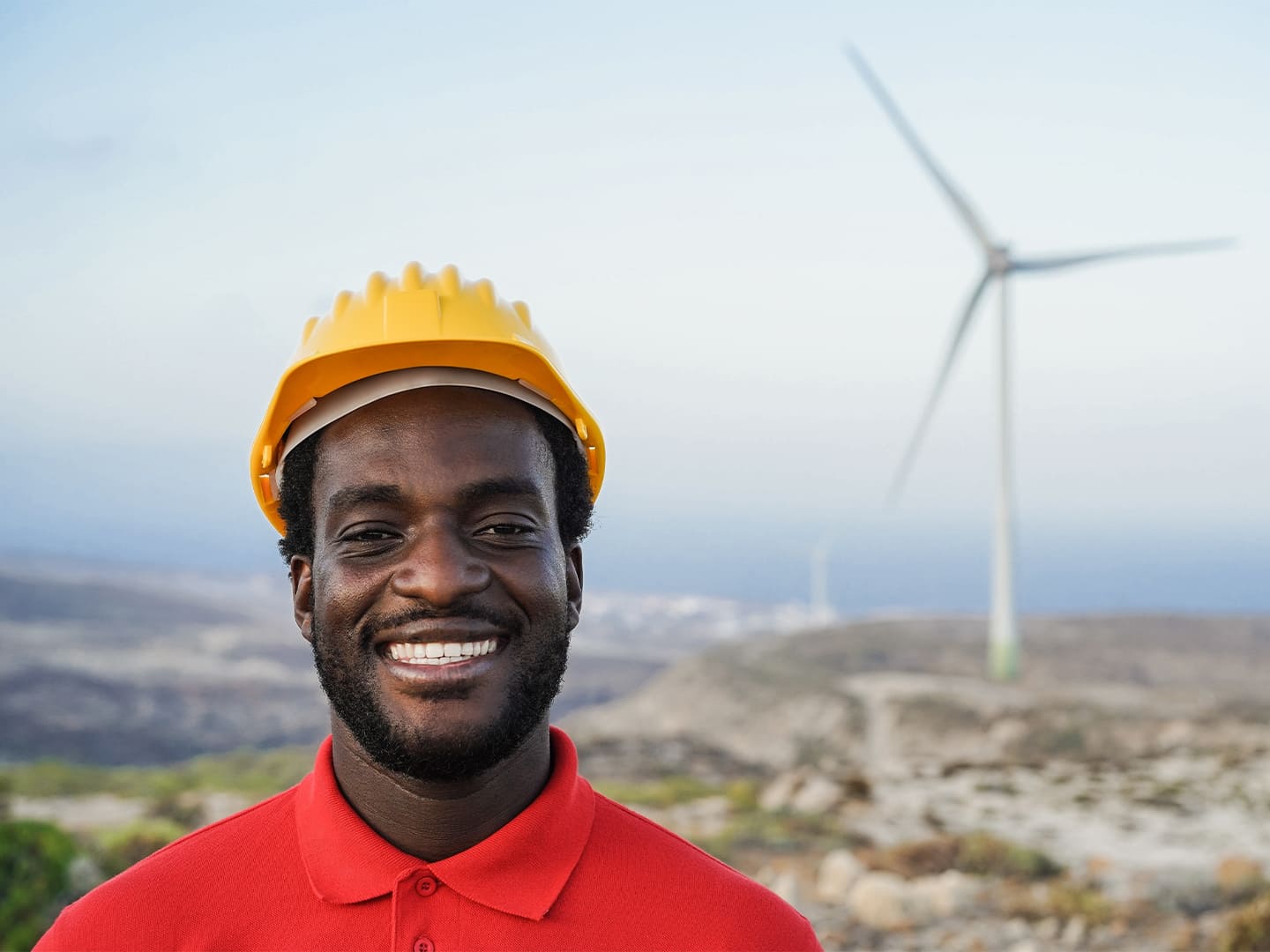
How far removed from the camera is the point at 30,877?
13.1m

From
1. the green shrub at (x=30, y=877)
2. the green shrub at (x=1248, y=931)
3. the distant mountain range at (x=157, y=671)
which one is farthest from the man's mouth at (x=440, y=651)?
the distant mountain range at (x=157, y=671)

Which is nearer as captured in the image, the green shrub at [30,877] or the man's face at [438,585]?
the man's face at [438,585]

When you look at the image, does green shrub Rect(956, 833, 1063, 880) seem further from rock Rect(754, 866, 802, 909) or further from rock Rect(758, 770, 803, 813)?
rock Rect(758, 770, 803, 813)

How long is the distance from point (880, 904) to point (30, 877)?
9549 mm

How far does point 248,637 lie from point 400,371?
47543 millimetres

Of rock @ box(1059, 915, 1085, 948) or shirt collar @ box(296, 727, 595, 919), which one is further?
rock @ box(1059, 915, 1085, 948)

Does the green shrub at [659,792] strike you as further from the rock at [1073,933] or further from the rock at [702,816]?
the rock at [1073,933]

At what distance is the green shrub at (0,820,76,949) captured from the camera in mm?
12625

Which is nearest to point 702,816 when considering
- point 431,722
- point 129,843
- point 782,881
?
point 782,881

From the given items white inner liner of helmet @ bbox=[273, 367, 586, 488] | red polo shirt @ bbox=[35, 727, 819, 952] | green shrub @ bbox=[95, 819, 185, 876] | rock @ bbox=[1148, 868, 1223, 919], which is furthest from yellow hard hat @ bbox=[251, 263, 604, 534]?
rock @ bbox=[1148, 868, 1223, 919]

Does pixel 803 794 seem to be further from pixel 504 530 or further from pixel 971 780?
pixel 504 530

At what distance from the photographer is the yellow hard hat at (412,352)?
3121 millimetres

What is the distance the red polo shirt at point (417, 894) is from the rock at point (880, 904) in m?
12.1

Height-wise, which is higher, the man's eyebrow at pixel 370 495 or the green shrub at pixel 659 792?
the man's eyebrow at pixel 370 495
